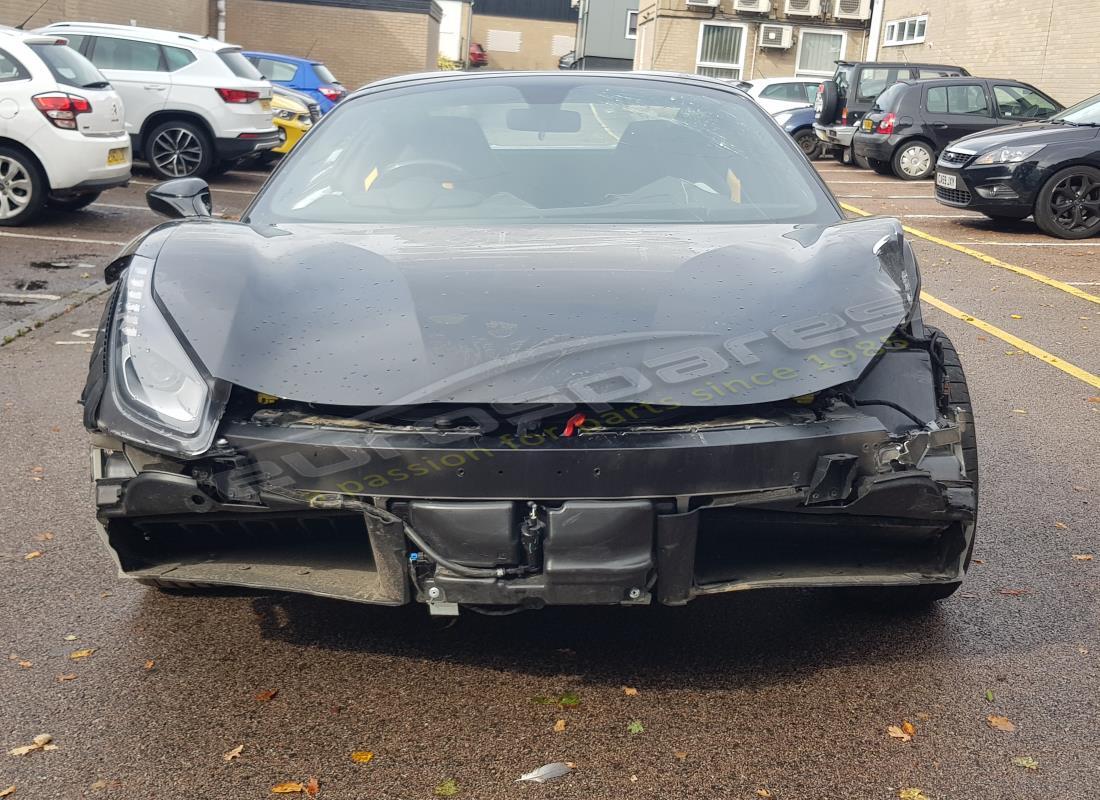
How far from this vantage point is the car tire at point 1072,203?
12531 mm

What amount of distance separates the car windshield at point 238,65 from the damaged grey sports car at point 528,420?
42.5 ft

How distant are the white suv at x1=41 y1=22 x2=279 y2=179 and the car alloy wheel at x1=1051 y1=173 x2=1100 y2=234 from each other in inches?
381

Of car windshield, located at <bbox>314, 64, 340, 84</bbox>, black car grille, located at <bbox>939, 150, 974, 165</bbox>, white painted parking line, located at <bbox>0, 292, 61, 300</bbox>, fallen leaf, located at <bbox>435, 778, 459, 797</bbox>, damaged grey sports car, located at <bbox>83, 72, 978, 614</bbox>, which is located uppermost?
damaged grey sports car, located at <bbox>83, 72, 978, 614</bbox>

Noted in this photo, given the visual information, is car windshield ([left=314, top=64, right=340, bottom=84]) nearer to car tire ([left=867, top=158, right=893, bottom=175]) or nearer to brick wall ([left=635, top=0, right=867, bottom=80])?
car tire ([left=867, top=158, right=893, bottom=175])

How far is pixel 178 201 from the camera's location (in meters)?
4.16

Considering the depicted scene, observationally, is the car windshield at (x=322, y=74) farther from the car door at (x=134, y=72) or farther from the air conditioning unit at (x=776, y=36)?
the air conditioning unit at (x=776, y=36)

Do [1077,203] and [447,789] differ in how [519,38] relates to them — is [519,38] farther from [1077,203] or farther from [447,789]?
[447,789]

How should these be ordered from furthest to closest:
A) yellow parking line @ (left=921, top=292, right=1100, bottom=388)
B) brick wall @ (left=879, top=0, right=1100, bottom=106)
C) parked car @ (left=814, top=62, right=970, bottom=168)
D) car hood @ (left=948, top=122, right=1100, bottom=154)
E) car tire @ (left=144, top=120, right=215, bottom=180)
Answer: parked car @ (left=814, top=62, right=970, bottom=168) < brick wall @ (left=879, top=0, right=1100, bottom=106) < car tire @ (left=144, top=120, right=215, bottom=180) < car hood @ (left=948, top=122, right=1100, bottom=154) < yellow parking line @ (left=921, top=292, right=1100, bottom=388)

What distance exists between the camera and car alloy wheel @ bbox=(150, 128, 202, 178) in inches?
610

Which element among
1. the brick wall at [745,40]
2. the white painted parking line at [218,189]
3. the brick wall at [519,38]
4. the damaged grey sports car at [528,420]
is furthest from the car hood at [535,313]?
the brick wall at [519,38]

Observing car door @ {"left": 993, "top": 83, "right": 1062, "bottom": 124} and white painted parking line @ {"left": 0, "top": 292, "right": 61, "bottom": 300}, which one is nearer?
white painted parking line @ {"left": 0, "top": 292, "right": 61, "bottom": 300}

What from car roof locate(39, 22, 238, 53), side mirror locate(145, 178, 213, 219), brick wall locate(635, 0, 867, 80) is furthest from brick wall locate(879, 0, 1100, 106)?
side mirror locate(145, 178, 213, 219)

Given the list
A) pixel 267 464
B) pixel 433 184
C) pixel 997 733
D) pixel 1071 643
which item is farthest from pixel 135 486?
pixel 1071 643

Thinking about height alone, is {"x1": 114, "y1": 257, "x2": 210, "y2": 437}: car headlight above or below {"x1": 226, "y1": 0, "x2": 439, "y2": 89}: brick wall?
above
